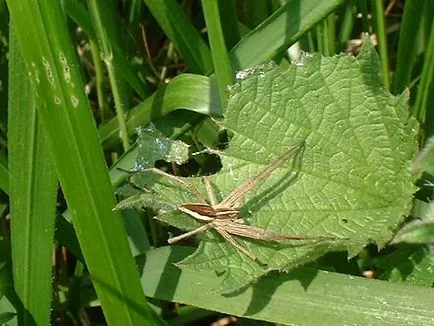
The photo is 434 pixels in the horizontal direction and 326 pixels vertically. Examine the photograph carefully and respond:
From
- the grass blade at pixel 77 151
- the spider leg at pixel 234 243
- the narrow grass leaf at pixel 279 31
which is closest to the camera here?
the grass blade at pixel 77 151

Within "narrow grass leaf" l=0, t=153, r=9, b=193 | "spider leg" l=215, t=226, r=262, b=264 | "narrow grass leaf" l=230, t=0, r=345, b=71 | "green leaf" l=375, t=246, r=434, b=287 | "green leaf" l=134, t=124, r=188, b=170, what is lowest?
"green leaf" l=375, t=246, r=434, b=287

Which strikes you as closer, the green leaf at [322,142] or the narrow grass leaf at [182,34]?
the green leaf at [322,142]

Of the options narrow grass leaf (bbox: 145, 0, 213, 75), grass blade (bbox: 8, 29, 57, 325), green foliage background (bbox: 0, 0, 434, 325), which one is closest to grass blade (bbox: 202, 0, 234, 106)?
green foliage background (bbox: 0, 0, 434, 325)

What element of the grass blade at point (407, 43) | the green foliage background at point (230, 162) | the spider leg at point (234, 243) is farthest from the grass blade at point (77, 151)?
the grass blade at point (407, 43)

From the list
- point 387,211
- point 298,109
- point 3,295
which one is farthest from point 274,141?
point 3,295

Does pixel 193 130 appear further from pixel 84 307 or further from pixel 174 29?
pixel 84 307

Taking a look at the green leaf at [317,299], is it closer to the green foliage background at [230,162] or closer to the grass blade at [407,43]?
the green foliage background at [230,162]

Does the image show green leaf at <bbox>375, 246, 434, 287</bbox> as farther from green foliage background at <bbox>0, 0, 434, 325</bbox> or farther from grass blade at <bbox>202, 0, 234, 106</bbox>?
grass blade at <bbox>202, 0, 234, 106</bbox>

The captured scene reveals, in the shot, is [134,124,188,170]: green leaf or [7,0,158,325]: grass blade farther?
[134,124,188,170]: green leaf

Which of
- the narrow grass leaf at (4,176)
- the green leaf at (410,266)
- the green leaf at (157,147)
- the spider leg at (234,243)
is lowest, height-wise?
the green leaf at (410,266)

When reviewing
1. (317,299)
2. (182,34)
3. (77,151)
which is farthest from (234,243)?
(182,34)
